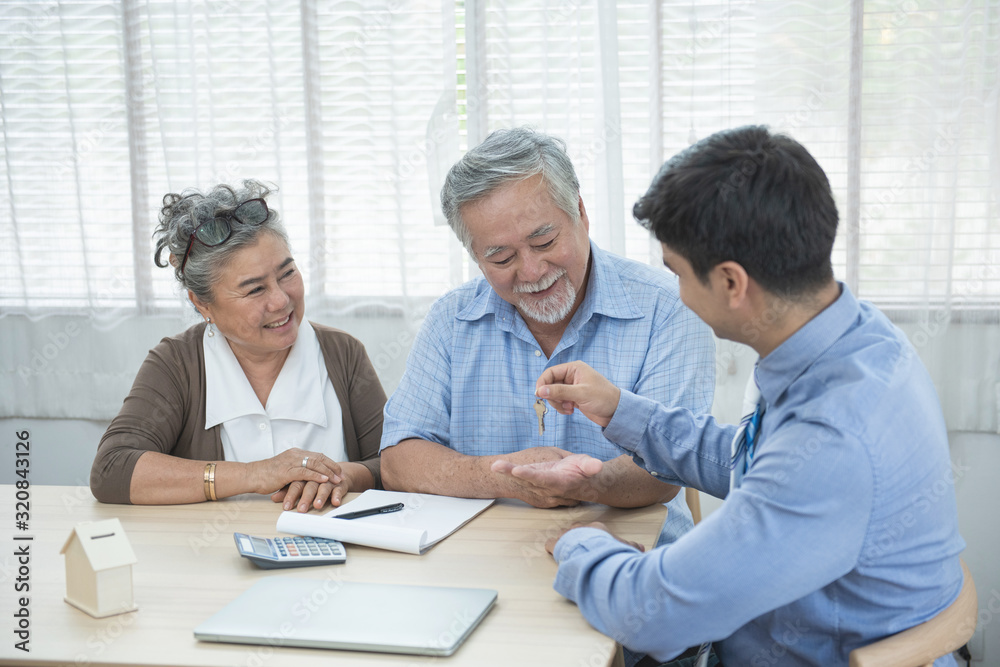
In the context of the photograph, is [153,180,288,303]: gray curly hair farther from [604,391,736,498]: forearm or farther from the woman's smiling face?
[604,391,736,498]: forearm

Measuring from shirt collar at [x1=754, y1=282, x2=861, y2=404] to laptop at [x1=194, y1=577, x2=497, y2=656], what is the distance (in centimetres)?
51

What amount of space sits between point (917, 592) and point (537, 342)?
3.17ft

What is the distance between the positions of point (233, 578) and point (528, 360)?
814 mm

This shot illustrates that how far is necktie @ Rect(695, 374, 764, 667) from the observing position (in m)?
1.20

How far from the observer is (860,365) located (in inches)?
40.2

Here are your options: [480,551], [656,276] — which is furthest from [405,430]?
[656,276]

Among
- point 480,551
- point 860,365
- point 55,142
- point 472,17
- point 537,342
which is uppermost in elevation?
point 472,17

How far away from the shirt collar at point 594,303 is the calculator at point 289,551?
2.23 feet

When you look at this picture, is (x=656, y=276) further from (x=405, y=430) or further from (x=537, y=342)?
(x=405, y=430)

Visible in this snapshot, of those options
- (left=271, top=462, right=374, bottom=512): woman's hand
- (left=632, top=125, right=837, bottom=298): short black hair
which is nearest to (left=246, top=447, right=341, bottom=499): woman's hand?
(left=271, top=462, right=374, bottom=512): woman's hand

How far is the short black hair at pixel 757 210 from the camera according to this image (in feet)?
3.31

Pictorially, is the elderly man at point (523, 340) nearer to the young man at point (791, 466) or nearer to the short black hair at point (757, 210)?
the young man at point (791, 466)

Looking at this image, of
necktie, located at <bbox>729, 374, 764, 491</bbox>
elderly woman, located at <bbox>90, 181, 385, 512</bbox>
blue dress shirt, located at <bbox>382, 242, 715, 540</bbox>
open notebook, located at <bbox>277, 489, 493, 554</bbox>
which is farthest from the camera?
elderly woman, located at <bbox>90, 181, 385, 512</bbox>

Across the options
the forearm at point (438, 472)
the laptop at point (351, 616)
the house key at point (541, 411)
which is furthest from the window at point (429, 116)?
the laptop at point (351, 616)
